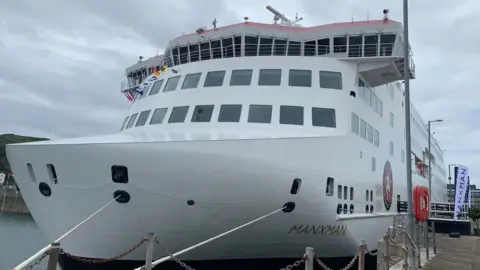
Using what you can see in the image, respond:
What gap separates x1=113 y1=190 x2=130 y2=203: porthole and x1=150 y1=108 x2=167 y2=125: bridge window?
11.1ft

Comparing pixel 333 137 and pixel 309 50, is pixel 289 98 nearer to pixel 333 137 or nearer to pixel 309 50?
pixel 333 137

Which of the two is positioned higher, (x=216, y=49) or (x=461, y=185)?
(x=216, y=49)

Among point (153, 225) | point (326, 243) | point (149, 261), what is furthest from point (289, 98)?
point (149, 261)

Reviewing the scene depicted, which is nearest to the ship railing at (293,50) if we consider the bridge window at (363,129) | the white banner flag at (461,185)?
the bridge window at (363,129)

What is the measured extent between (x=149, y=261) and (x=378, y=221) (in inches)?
413

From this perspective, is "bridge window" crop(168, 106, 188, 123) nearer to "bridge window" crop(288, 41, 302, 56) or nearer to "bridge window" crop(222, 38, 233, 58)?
"bridge window" crop(222, 38, 233, 58)

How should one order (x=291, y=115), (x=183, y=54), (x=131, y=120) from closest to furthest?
(x=291, y=115) → (x=131, y=120) → (x=183, y=54)

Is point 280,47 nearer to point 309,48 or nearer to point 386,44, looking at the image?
point 309,48

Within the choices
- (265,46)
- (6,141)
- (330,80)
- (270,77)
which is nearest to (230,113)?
(270,77)

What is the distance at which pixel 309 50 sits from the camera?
14102 mm

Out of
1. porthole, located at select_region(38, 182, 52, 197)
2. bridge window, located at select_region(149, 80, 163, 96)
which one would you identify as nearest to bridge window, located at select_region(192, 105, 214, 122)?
bridge window, located at select_region(149, 80, 163, 96)

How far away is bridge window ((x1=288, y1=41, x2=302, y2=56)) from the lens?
13914 millimetres

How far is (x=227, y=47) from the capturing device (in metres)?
13.7

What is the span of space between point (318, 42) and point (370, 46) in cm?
161
